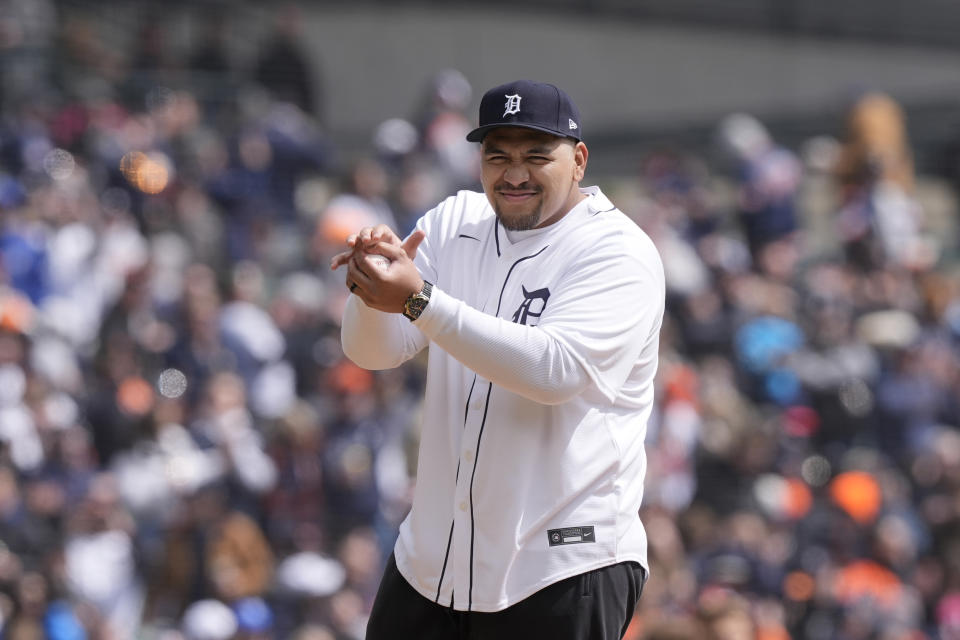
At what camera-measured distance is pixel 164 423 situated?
8.28 m

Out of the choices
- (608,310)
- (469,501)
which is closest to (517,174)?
(608,310)

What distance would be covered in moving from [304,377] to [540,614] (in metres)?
6.02

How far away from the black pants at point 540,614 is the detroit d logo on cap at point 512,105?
3.46 ft

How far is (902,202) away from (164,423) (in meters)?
6.74

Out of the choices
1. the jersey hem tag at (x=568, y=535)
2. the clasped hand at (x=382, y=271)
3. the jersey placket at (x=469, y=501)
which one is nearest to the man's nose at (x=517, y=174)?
the clasped hand at (x=382, y=271)

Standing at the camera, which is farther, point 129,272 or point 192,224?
point 192,224

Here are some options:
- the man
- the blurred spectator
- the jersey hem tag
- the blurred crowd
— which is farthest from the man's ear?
the blurred spectator

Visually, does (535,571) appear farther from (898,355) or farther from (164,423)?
(898,355)

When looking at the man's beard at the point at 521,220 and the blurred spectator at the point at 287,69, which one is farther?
the blurred spectator at the point at 287,69

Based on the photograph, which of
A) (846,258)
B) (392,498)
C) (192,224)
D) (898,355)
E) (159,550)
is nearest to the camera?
(159,550)

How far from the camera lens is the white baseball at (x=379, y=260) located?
3.13 metres

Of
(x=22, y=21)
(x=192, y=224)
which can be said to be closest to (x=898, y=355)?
(x=192, y=224)

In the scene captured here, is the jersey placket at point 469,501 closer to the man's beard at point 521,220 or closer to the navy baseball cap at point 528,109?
the man's beard at point 521,220

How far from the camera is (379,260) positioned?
10.3ft
